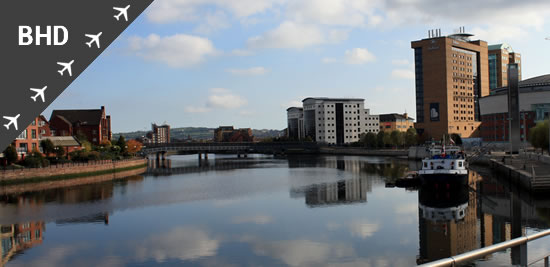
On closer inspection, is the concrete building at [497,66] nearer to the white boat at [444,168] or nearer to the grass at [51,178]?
the white boat at [444,168]

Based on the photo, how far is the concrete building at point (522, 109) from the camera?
89.1 meters

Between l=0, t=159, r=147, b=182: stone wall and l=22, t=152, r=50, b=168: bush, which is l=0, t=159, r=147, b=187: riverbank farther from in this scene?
l=22, t=152, r=50, b=168: bush

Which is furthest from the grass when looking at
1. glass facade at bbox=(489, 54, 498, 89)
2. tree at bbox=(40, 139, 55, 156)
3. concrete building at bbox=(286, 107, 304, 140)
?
glass facade at bbox=(489, 54, 498, 89)

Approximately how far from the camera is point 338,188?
44.1 m

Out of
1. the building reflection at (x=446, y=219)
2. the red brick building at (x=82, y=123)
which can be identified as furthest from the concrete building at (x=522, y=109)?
the red brick building at (x=82, y=123)

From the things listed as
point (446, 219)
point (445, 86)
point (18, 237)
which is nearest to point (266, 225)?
point (446, 219)

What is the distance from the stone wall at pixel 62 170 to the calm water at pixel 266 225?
6546 millimetres

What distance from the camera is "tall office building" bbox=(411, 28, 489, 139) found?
401 feet

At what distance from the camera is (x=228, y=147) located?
116375mm

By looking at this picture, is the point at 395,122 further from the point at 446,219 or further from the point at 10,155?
the point at 446,219

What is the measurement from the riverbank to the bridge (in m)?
34.4

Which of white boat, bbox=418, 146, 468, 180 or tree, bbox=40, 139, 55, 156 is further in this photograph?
tree, bbox=40, 139, 55, 156

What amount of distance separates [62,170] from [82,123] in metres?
46.6

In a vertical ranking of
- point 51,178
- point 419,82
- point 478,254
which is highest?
point 419,82
